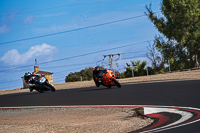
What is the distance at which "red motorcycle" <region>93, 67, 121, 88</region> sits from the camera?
65.9ft

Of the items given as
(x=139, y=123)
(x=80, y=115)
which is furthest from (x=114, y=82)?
(x=139, y=123)

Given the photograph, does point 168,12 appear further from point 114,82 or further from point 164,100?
point 164,100

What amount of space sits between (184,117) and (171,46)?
3534cm

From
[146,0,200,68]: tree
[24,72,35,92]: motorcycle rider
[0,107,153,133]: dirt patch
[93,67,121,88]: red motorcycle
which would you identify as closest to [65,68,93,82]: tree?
[146,0,200,68]: tree

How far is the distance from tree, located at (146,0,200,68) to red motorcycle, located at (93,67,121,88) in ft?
71.0

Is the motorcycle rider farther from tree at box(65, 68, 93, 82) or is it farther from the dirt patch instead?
tree at box(65, 68, 93, 82)

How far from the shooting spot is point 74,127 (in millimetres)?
9047

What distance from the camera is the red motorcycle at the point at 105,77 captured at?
2009 centimetres

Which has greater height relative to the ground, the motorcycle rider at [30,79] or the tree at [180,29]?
the tree at [180,29]

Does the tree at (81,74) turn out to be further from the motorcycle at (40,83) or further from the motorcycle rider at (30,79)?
the motorcycle at (40,83)

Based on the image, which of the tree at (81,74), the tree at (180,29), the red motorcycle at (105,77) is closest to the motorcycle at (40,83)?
the red motorcycle at (105,77)

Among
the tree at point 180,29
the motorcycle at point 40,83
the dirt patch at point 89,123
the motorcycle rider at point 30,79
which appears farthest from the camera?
the tree at point 180,29

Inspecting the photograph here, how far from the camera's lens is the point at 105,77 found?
2020 centimetres

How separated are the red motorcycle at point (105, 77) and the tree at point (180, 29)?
21650 mm
